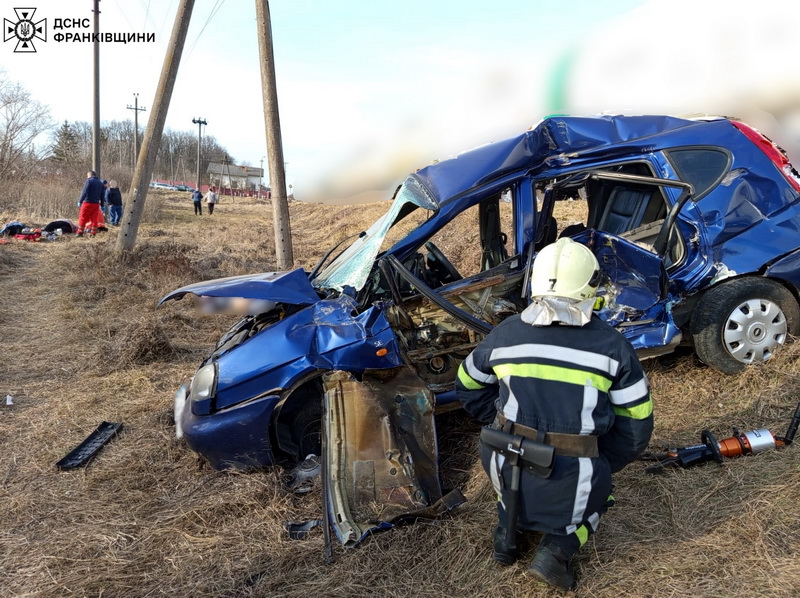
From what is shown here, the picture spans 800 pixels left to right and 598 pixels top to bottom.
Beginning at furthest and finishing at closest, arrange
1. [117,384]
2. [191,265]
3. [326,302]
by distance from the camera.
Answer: [191,265] < [117,384] < [326,302]

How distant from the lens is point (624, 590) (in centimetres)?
228

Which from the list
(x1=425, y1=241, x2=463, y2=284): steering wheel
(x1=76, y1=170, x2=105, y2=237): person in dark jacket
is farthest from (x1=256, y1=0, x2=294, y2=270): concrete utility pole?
(x1=76, y1=170, x2=105, y2=237): person in dark jacket

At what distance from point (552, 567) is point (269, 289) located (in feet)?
7.29

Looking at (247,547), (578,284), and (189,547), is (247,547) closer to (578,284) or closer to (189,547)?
(189,547)

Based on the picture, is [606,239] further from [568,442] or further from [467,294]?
[568,442]

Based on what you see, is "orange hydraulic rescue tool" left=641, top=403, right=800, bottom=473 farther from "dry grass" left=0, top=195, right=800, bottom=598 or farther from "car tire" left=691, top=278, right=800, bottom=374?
"car tire" left=691, top=278, right=800, bottom=374

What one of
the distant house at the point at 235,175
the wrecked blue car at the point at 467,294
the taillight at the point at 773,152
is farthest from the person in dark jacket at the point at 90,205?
the distant house at the point at 235,175

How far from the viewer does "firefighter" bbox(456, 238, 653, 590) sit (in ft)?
6.81

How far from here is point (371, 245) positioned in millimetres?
3910

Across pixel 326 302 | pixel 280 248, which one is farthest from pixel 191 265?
pixel 326 302

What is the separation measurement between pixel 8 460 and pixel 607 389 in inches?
153

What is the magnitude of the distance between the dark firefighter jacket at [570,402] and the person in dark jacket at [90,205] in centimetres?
1687

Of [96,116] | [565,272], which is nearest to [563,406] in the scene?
[565,272]

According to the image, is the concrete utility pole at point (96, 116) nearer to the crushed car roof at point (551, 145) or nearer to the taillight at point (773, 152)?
the crushed car roof at point (551, 145)
